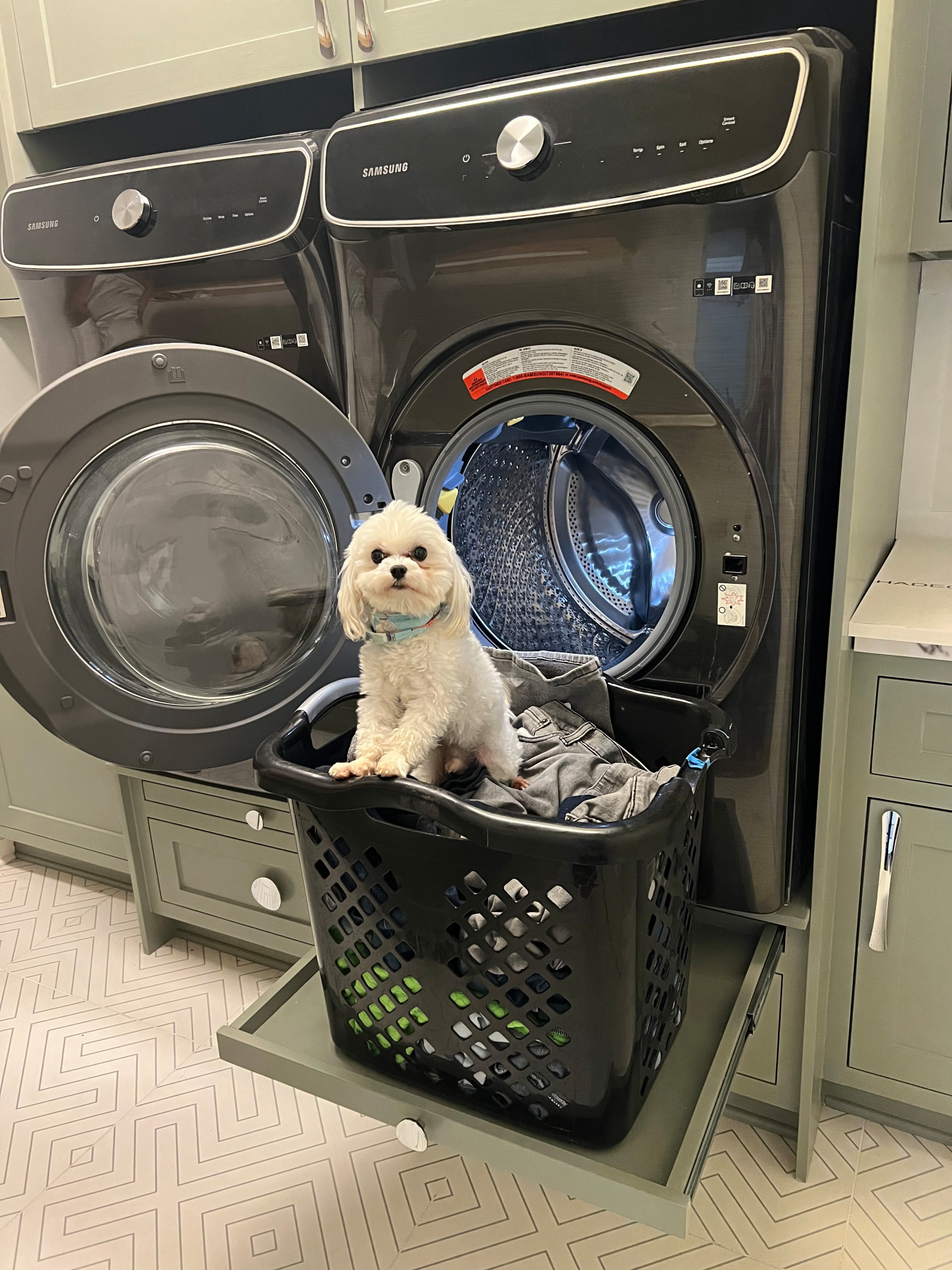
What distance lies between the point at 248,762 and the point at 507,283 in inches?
38.3

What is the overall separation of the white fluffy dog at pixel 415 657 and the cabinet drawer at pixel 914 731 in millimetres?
579

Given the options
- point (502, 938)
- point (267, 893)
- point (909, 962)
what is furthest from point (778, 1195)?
point (267, 893)

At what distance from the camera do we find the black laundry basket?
86cm

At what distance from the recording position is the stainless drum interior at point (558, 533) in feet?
4.44

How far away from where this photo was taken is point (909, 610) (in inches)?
51.6

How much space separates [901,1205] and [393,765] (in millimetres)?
1205

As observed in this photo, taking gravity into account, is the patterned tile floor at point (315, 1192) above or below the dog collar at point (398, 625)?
below

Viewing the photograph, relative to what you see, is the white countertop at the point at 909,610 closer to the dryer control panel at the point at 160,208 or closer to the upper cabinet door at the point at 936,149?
the upper cabinet door at the point at 936,149

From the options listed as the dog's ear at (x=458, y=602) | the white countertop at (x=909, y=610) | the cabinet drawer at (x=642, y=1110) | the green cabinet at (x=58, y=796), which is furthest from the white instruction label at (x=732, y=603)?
the green cabinet at (x=58, y=796)

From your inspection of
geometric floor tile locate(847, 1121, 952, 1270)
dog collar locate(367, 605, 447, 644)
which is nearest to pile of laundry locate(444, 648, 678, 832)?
dog collar locate(367, 605, 447, 644)

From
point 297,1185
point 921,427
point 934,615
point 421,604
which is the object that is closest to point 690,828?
point 421,604

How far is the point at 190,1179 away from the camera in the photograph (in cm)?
154

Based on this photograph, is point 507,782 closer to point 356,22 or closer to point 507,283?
point 507,283

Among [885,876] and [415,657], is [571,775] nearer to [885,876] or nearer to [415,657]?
[415,657]
